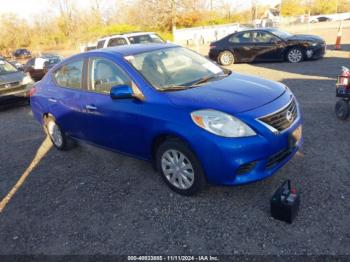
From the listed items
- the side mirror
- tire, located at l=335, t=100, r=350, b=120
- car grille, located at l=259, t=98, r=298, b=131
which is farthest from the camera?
tire, located at l=335, t=100, r=350, b=120

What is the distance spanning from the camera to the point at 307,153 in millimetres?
4531

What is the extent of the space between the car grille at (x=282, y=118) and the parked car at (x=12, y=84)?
317 inches

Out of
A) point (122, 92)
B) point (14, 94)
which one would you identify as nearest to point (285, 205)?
point (122, 92)

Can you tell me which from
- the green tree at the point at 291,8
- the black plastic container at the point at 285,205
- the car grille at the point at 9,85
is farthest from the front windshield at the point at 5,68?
the green tree at the point at 291,8

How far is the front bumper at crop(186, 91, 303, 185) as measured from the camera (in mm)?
3148

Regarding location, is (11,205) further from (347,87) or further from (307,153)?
(347,87)

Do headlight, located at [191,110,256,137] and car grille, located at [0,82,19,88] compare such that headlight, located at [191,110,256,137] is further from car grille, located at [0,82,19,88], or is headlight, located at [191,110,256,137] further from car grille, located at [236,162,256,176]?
car grille, located at [0,82,19,88]

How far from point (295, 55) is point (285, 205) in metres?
10.4

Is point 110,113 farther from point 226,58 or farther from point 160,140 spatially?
point 226,58

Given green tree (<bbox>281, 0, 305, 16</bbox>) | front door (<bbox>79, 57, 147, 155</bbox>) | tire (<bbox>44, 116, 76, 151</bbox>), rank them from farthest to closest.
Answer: green tree (<bbox>281, 0, 305, 16</bbox>), tire (<bbox>44, 116, 76, 151</bbox>), front door (<bbox>79, 57, 147, 155</bbox>)

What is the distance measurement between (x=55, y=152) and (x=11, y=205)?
1697 millimetres

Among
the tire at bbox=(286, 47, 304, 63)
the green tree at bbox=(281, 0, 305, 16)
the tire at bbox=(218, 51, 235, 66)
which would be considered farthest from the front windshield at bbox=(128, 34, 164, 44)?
the green tree at bbox=(281, 0, 305, 16)

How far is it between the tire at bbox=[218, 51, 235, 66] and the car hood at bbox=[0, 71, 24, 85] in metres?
7.84

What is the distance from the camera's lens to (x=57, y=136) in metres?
5.55
